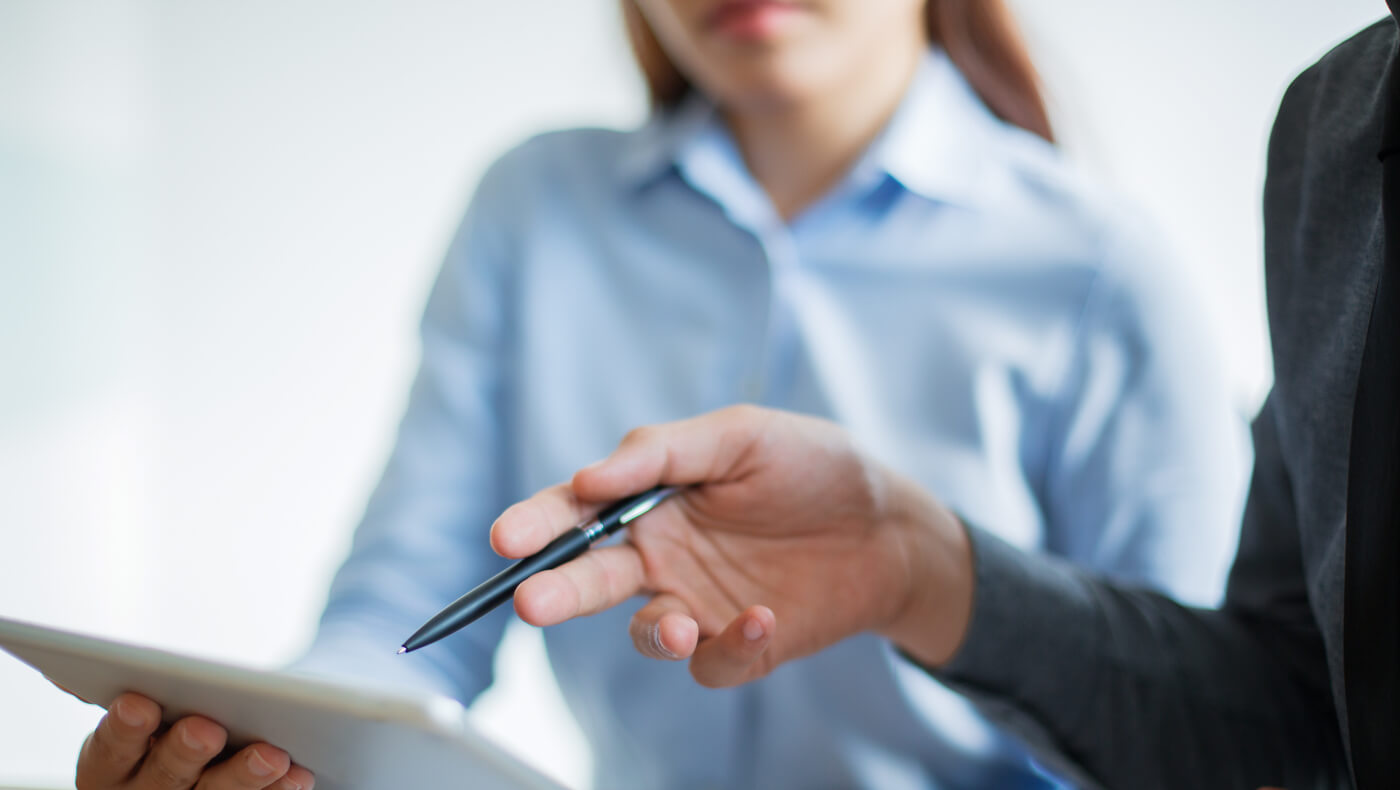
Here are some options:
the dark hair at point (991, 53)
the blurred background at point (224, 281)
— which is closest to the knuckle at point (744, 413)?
the dark hair at point (991, 53)

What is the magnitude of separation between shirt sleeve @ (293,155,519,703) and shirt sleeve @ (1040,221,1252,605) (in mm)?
492

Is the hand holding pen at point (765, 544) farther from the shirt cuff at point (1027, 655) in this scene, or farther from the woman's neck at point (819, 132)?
the woman's neck at point (819, 132)

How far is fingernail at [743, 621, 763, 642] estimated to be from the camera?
0.42 metres

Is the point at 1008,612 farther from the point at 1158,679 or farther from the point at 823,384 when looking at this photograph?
the point at 823,384

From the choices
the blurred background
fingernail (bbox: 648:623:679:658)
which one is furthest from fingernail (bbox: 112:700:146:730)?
the blurred background

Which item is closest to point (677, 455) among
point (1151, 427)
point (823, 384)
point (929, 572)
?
point (929, 572)

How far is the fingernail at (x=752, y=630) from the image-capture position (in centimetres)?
42

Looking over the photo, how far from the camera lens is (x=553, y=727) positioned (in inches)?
60.6

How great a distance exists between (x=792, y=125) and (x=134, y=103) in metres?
1.20

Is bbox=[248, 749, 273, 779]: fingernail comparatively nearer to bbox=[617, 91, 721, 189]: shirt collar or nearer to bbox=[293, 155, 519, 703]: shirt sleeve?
bbox=[293, 155, 519, 703]: shirt sleeve

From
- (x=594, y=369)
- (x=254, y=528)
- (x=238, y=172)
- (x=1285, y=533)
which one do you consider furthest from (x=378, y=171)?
(x=1285, y=533)

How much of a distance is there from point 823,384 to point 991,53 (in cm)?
36

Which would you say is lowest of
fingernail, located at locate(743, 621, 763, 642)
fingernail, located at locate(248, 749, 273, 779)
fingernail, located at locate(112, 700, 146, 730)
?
fingernail, located at locate(248, 749, 273, 779)

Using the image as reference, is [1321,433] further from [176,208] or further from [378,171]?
[176,208]
